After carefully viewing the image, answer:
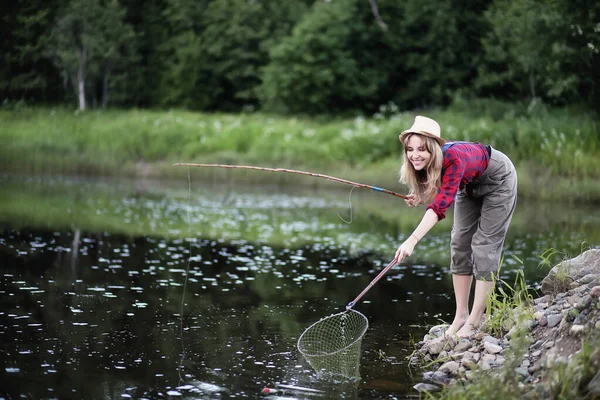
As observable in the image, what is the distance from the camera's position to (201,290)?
955cm

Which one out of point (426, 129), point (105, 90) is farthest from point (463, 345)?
point (105, 90)

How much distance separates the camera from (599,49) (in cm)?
2109

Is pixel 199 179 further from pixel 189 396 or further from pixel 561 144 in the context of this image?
pixel 189 396

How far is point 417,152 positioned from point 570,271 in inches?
80.6

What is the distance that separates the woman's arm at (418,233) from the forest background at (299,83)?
1480 centimetres

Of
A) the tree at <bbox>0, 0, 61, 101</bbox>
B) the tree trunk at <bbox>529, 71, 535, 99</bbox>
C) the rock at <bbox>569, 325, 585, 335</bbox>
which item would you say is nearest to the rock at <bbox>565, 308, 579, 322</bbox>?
the rock at <bbox>569, 325, 585, 335</bbox>

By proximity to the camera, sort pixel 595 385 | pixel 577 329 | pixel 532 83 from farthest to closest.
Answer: pixel 532 83 → pixel 577 329 → pixel 595 385

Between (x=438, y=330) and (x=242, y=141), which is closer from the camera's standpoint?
(x=438, y=330)

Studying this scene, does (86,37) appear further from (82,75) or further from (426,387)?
(426,387)

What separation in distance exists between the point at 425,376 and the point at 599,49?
16932 mm

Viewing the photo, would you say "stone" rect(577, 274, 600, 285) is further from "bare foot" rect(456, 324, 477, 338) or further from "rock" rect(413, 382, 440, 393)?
"rock" rect(413, 382, 440, 393)

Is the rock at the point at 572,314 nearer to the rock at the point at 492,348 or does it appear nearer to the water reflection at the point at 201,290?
A: the rock at the point at 492,348

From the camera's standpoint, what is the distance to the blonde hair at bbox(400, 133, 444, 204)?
20.6ft

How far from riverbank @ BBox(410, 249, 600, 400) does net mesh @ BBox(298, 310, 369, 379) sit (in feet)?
1.71
